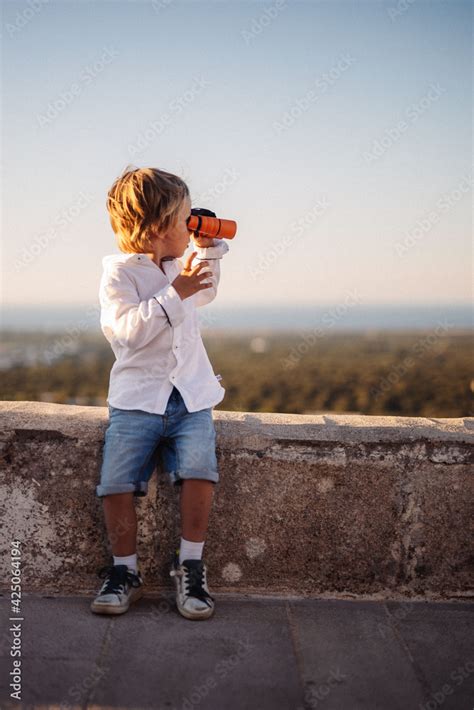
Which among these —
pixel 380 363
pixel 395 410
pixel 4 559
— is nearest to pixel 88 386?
pixel 395 410

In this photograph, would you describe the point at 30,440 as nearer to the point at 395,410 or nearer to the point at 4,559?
the point at 4,559

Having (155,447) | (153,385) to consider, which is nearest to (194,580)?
(155,447)

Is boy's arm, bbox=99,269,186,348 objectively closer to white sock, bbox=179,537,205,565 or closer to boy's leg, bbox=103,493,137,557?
boy's leg, bbox=103,493,137,557

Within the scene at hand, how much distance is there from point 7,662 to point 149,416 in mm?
856

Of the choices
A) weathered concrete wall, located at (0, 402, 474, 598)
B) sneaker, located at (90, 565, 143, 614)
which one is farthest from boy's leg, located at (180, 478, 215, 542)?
sneaker, located at (90, 565, 143, 614)

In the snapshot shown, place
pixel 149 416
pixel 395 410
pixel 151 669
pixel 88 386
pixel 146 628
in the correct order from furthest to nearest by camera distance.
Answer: pixel 88 386
pixel 395 410
pixel 149 416
pixel 146 628
pixel 151 669

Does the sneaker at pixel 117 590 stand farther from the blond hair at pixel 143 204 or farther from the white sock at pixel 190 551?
the blond hair at pixel 143 204

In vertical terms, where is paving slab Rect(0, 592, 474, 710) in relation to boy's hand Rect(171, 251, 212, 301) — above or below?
below

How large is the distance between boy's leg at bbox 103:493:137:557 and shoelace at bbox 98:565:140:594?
51mm

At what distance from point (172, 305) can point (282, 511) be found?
82 centimetres

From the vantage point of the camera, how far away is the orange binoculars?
2586mm

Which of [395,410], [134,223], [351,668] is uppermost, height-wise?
[134,223]

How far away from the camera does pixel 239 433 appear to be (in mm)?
2406

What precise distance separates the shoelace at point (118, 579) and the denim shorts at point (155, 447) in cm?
25
